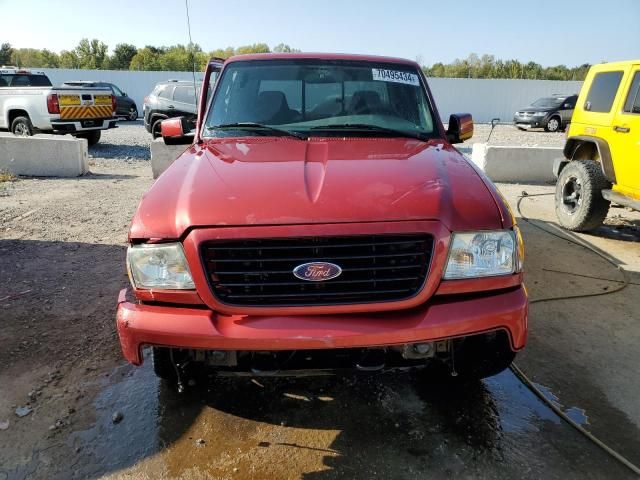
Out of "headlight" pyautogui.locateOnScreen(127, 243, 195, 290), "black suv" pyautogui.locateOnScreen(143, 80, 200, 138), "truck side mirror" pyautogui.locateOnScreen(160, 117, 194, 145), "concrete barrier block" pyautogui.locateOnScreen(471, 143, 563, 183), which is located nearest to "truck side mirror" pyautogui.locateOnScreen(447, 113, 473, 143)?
"truck side mirror" pyautogui.locateOnScreen(160, 117, 194, 145)

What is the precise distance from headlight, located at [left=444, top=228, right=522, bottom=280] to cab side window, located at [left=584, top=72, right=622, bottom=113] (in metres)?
4.40

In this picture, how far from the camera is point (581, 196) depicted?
584cm

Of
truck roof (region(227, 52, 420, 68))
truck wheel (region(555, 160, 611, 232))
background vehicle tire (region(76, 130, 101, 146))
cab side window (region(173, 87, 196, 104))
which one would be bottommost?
background vehicle tire (region(76, 130, 101, 146))

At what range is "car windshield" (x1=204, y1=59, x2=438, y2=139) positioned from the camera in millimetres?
3211

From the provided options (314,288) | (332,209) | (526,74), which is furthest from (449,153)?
(526,74)

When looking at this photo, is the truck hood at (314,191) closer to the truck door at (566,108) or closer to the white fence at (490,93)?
the truck door at (566,108)

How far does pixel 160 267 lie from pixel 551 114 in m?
→ 21.1

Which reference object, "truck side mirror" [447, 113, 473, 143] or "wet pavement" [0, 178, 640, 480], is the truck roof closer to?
"truck side mirror" [447, 113, 473, 143]

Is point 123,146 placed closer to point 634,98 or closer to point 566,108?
point 634,98

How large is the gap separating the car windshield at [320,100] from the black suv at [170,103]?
9.69 m

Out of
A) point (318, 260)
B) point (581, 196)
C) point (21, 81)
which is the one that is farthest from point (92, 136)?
point (318, 260)

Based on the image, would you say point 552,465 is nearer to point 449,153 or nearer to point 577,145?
point 449,153

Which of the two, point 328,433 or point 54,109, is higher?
point 54,109

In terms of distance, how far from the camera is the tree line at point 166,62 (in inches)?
1623
